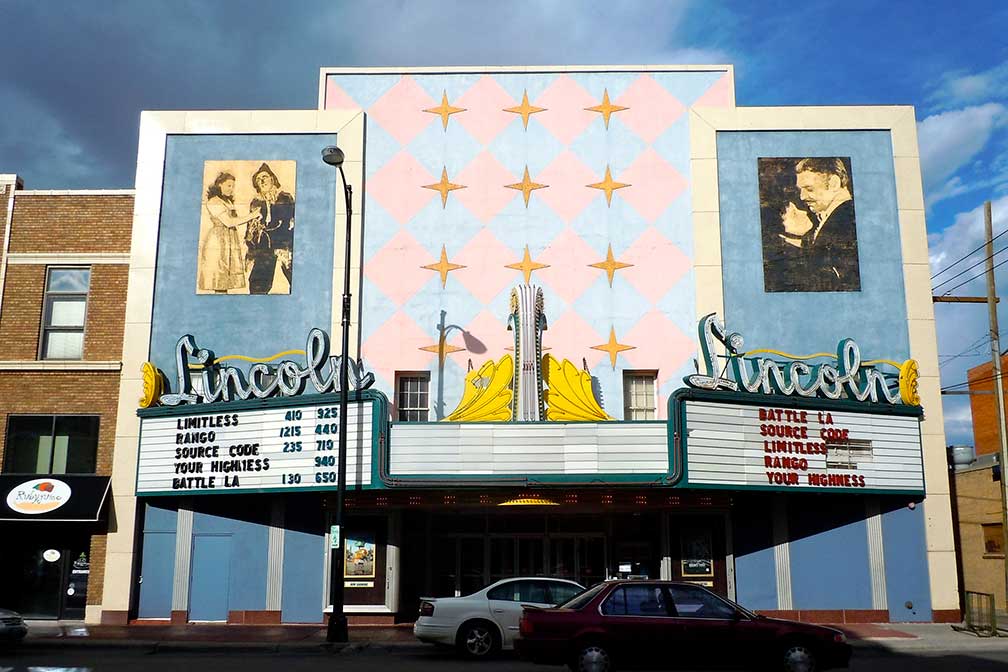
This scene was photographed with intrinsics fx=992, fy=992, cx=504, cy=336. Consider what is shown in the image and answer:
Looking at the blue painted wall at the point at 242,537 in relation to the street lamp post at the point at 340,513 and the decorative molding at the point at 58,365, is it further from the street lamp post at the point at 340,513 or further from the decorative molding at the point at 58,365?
the street lamp post at the point at 340,513

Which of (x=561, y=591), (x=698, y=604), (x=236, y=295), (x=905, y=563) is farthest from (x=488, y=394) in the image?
(x=905, y=563)

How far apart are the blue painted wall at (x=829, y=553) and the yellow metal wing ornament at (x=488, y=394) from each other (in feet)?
26.9

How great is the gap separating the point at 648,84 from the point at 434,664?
17.8 metres

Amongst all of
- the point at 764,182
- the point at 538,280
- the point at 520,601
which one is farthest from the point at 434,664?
the point at 764,182

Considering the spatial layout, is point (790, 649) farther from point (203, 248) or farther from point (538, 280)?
point (203, 248)

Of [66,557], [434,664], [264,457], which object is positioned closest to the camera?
[434,664]

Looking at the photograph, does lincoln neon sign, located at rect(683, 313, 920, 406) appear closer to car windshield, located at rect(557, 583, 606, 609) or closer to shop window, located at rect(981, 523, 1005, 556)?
car windshield, located at rect(557, 583, 606, 609)

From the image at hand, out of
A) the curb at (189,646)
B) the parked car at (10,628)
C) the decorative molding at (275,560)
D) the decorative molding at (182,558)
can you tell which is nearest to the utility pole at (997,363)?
the curb at (189,646)

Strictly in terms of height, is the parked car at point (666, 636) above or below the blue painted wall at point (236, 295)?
below

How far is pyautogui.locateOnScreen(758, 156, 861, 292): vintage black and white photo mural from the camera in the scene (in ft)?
88.9

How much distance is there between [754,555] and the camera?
2606 cm

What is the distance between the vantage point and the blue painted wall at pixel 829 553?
2578 centimetres

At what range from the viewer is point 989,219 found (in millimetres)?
28500

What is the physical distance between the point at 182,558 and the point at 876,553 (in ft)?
59.6
